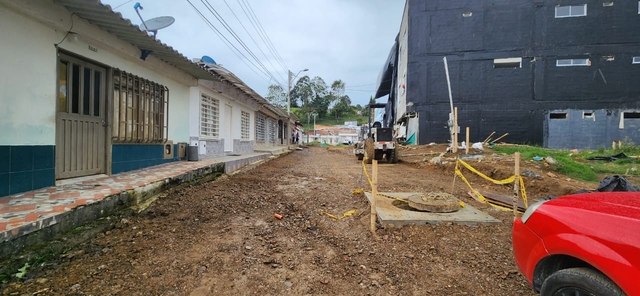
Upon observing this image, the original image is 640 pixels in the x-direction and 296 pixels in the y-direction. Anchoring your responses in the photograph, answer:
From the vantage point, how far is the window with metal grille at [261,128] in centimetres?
1753

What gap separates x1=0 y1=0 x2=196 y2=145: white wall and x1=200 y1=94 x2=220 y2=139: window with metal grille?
4.30m

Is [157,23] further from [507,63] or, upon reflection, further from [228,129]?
[507,63]

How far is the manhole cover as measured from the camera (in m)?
4.49

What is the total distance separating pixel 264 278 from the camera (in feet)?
8.64

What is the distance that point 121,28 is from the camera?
4.85 metres

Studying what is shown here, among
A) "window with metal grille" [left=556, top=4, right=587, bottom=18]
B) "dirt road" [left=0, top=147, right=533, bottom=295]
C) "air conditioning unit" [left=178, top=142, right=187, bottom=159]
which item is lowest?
"dirt road" [left=0, top=147, right=533, bottom=295]

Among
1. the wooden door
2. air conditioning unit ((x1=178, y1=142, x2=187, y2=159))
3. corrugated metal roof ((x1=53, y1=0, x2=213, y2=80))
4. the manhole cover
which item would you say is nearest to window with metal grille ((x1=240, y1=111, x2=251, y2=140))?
the wooden door

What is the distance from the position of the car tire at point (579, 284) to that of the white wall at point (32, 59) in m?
5.65

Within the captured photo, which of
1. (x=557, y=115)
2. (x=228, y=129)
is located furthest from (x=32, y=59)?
(x=557, y=115)

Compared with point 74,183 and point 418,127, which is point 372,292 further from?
→ point 418,127

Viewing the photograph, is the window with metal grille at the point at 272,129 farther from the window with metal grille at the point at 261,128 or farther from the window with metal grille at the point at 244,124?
the window with metal grille at the point at 244,124

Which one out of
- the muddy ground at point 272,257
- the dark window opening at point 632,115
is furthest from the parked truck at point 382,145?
the dark window opening at point 632,115

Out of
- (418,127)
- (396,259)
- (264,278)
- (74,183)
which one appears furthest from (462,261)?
(418,127)

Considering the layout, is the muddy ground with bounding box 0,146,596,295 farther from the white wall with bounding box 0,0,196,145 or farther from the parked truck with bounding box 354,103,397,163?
the parked truck with bounding box 354,103,397,163
